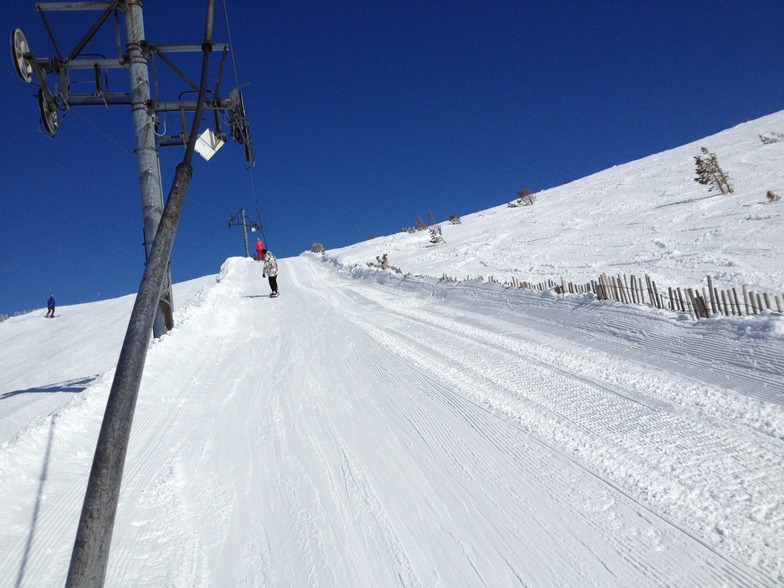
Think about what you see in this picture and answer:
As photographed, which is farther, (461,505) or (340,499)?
(340,499)

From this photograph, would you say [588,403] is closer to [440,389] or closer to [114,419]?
[440,389]

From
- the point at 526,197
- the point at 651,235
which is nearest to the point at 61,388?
the point at 651,235

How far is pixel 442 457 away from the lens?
11.8 feet

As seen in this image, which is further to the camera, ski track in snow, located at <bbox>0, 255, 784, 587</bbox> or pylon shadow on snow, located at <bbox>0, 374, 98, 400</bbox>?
pylon shadow on snow, located at <bbox>0, 374, 98, 400</bbox>

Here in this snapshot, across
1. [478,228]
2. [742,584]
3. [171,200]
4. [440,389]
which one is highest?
[478,228]

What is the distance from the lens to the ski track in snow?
8.14 ft

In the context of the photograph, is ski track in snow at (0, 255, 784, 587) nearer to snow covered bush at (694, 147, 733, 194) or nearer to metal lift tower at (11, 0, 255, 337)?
metal lift tower at (11, 0, 255, 337)

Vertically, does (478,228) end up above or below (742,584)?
above

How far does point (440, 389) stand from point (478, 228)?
23.8 meters

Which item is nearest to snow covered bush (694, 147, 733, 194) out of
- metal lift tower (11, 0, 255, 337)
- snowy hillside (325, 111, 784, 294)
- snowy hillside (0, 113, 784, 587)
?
snowy hillside (325, 111, 784, 294)

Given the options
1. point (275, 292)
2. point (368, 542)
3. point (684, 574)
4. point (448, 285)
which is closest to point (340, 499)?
point (368, 542)

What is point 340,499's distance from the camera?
3.20 metres

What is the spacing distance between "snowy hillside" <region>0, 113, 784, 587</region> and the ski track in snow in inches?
0.7

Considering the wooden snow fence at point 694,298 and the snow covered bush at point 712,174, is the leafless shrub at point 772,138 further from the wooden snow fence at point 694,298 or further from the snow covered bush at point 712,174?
the wooden snow fence at point 694,298
